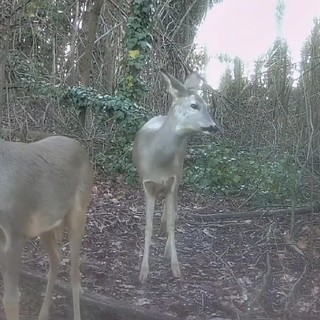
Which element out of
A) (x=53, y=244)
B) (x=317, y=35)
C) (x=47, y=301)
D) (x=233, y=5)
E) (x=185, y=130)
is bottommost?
(x=47, y=301)

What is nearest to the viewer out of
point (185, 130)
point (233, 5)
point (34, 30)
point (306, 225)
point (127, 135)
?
point (185, 130)

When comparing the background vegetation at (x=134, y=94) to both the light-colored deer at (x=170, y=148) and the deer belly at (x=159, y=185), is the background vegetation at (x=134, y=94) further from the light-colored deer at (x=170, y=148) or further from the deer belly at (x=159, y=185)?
the deer belly at (x=159, y=185)

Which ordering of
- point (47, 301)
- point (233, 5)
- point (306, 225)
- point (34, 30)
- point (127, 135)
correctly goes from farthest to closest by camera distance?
1. point (233, 5)
2. point (34, 30)
3. point (127, 135)
4. point (306, 225)
5. point (47, 301)

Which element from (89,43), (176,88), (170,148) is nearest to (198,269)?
(170,148)

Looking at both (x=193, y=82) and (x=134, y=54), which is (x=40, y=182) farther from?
(x=134, y=54)

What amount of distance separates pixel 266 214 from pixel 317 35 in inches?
88.4

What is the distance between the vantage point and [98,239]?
6.52 meters

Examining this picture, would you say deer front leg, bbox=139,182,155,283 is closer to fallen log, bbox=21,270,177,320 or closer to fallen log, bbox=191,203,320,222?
fallen log, bbox=21,270,177,320

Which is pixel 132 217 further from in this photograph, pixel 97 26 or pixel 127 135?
pixel 97 26

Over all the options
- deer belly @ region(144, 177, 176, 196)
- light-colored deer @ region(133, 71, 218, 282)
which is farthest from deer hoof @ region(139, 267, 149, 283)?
deer belly @ region(144, 177, 176, 196)

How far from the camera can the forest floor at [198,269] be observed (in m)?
4.95

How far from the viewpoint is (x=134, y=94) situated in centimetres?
1124

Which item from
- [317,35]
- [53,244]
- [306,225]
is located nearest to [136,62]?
[317,35]

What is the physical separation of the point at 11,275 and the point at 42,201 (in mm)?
487
